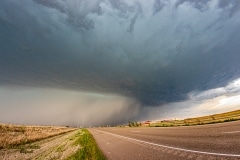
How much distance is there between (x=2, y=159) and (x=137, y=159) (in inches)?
367

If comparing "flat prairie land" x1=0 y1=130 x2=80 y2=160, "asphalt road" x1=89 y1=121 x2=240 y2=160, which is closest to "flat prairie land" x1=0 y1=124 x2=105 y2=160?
"flat prairie land" x1=0 y1=130 x2=80 y2=160

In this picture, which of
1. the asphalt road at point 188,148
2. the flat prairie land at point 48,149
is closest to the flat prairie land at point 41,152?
the flat prairie land at point 48,149

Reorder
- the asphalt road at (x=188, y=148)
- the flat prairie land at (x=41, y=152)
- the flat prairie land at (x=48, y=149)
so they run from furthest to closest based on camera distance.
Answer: the flat prairie land at (x=41, y=152), the flat prairie land at (x=48, y=149), the asphalt road at (x=188, y=148)

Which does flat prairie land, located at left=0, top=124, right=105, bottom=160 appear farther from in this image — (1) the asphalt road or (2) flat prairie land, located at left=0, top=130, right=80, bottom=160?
(1) the asphalt road

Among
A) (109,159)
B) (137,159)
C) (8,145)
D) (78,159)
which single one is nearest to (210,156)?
(137,159)

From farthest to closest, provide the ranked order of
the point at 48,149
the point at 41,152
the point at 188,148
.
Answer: the point at 48,149, the point at 41,152, the point at 188,148

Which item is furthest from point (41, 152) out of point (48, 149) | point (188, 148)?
point (188, 148)

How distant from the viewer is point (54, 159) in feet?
38.7

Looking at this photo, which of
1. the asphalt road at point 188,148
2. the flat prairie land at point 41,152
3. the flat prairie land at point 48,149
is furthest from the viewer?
the flat prairie land at point 41,152

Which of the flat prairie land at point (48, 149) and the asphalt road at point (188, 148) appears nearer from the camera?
the asphalt road at point (188, 148)

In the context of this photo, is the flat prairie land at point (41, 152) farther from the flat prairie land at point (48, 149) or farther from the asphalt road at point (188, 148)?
the asphalt road at point (188, 148)

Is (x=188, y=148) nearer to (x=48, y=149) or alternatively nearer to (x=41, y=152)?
(x=41, y=152)

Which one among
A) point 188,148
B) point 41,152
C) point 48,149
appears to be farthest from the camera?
point 48,149

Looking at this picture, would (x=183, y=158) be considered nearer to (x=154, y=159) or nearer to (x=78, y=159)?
(x=154, y=159)
